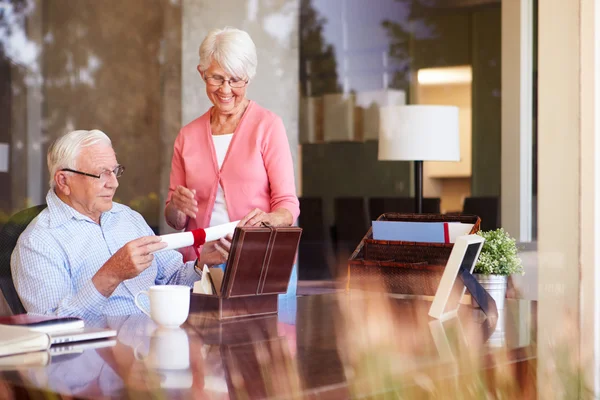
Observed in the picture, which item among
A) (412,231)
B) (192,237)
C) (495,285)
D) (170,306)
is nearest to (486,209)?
(412,231)

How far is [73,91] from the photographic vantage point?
5.32 m

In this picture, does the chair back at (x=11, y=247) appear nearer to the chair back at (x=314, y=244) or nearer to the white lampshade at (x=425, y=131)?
the white lampshade at (x=425, y=131)

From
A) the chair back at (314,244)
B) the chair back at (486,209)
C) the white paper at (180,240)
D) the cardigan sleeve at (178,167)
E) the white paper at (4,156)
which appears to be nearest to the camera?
the white paper at (180,240)

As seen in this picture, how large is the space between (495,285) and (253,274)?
2.14 ft

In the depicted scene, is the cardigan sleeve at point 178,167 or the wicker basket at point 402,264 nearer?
the wicker basket at point 402,264

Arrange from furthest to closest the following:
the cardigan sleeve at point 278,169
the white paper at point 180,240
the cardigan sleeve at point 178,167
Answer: the cardigan sleeve at point 178,167 < the cardigan sleeve at point 278,169 < the white paper at point 180,240

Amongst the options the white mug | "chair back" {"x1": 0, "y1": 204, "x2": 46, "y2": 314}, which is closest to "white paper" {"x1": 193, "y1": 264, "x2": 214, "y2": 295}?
the white mug

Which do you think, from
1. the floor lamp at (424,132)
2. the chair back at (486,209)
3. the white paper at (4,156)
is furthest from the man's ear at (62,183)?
the chair back at (486,209)

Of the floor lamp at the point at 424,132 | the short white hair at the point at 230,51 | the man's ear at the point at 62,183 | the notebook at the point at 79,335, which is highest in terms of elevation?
the short white hair at the point at 230,51

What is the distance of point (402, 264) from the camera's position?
86.3 inches

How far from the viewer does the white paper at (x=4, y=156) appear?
16.1 ft

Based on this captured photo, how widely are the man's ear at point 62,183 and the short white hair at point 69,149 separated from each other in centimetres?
1

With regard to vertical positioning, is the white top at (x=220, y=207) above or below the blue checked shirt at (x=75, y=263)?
above

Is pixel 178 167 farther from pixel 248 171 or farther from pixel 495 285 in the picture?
pixel 495 285
